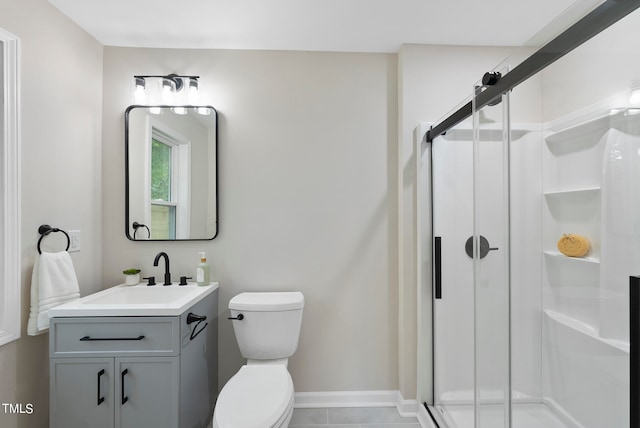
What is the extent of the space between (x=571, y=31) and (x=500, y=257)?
0.80 meters

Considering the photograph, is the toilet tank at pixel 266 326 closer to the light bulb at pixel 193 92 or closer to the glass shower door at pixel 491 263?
the glass shower door at pixel 491 263

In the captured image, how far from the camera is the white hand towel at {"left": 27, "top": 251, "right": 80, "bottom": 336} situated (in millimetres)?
1626

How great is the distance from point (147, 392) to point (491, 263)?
65.9 inches

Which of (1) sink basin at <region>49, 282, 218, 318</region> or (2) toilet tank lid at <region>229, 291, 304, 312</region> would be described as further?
(2) toilet tank lid at <region>229, 291, 304, 312</region>

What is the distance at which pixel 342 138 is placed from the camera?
2.28 meters

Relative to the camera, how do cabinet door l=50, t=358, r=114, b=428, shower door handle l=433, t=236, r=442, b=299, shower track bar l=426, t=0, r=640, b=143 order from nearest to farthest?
shower track bar l=426, t=0, r=640, b=143
cabinet door l=50, t=358, r=114, b=428
shower door handle l=433, t=236, r=442, b=299

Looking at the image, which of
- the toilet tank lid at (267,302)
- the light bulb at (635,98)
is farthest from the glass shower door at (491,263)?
the toilet tank lid at (267,302)

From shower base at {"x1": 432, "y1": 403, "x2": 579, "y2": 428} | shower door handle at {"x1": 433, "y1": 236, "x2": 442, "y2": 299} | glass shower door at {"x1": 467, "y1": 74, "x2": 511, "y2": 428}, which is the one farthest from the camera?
shower door handle at {"x1": 433, "y1": 236, "x2": 442, "y2": 299}

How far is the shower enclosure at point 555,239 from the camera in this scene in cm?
90

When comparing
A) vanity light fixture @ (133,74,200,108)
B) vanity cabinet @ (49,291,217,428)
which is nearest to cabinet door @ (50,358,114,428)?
vanity cabinet @ (49,291,217,428)

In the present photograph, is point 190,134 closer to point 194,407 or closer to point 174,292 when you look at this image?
point 174,292

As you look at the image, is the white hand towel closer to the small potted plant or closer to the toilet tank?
the small potted plant

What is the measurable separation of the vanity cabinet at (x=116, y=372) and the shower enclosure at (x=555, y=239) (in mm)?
1429

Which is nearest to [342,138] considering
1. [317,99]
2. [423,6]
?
[317,99]
